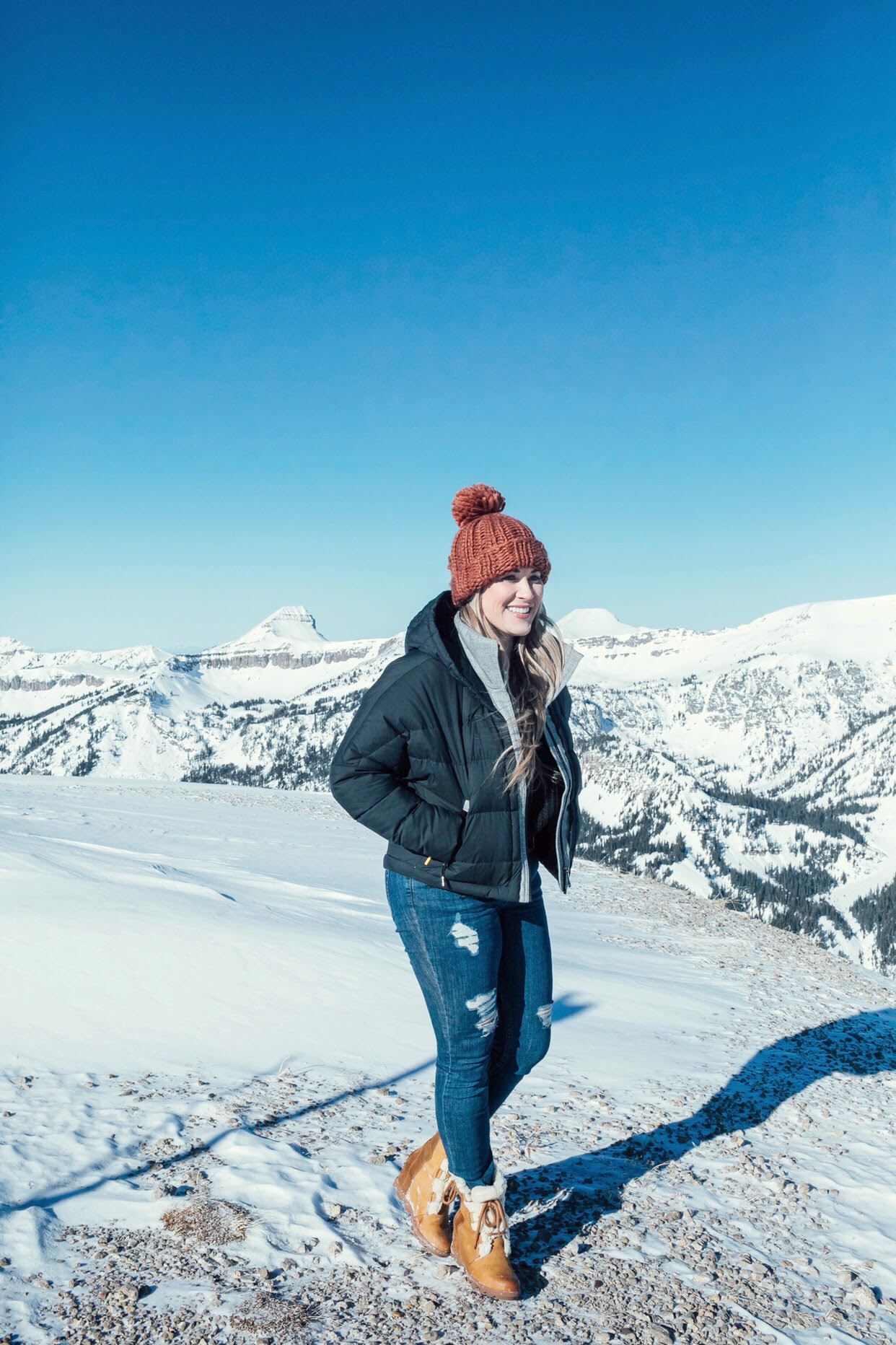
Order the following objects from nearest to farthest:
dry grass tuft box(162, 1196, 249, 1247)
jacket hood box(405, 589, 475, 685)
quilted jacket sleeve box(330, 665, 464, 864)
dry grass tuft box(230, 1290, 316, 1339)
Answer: dry grass tuft box(230, 1290, 316, 1339), quilted jacket sleeve box(330, 665, 464, 864), jacket hood box(405, 589, 475, 685), dry grass tuft box(162, 1196, 249, 1247)

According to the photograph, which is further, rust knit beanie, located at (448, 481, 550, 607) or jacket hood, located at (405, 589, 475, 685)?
rust knit beanie, located at (448, 481, 550, 607)

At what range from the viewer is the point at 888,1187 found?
448cm

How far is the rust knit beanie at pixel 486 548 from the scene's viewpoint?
316 cm

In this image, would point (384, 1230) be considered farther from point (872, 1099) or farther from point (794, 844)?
point (794, 844)

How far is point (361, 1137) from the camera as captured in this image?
4.36 metres

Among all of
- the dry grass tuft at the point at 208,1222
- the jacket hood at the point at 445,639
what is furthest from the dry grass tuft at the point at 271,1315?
the jacket hood at the point at 445,639

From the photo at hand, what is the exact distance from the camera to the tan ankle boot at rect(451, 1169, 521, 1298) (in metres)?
2.91

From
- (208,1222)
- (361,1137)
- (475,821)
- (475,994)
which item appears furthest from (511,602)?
(361,1137)

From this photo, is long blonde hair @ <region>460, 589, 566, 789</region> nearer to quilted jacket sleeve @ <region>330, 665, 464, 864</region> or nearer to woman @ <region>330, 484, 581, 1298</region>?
woman @ <region>330, 484, 581, 1298</region>

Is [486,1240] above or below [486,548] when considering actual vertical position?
below

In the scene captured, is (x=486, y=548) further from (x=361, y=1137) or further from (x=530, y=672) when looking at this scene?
(x=361, y=1137)

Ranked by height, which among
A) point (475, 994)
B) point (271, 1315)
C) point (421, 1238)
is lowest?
point (421, 1238)

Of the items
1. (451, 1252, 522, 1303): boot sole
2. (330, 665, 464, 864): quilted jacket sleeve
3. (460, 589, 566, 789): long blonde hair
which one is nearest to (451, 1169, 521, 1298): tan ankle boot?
(451, 1252, 522, 1303): boot sole

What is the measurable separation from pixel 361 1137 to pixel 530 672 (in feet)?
9.52
